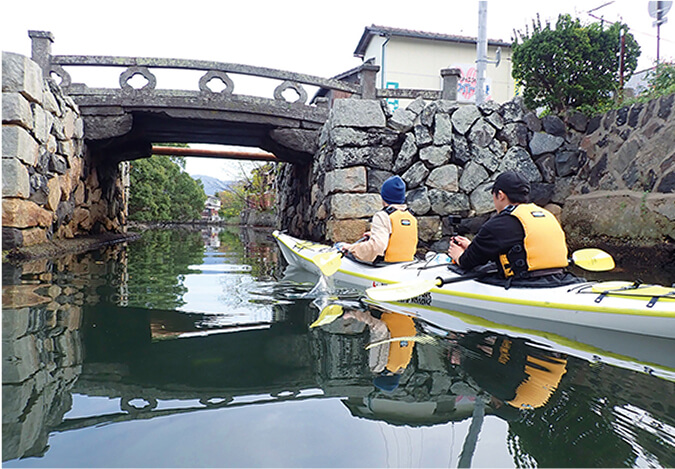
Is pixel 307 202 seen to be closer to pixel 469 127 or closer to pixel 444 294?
pixel 469 127

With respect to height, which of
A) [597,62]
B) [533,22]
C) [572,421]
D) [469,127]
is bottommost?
[572,421]

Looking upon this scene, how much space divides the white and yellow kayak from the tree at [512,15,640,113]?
527cm

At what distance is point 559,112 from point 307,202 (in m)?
5.59

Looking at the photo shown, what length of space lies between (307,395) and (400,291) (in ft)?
5.38

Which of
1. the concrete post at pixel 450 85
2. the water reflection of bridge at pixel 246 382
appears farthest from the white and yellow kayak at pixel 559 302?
the concrete post at pixel 450 85

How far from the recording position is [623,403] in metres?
1.70

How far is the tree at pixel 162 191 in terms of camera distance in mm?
21438

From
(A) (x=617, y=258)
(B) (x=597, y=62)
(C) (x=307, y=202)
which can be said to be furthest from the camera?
(C) (x=307, y=202)

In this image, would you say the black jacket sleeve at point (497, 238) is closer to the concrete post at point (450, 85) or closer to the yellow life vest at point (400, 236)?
the yellow life vest at point (400, 236)

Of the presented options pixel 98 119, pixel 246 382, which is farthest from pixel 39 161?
pixel 246 382

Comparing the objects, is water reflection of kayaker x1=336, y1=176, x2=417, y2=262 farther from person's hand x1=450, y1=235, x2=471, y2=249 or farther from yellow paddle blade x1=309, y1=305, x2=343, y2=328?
yellow paddle blade x1=309, y1=305, x2=343, y2=328

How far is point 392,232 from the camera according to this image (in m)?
4.35

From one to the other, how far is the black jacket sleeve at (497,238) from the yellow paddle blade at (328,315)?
3.66 feet

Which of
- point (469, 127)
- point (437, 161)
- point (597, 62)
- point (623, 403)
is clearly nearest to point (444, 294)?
point (623, 403)
